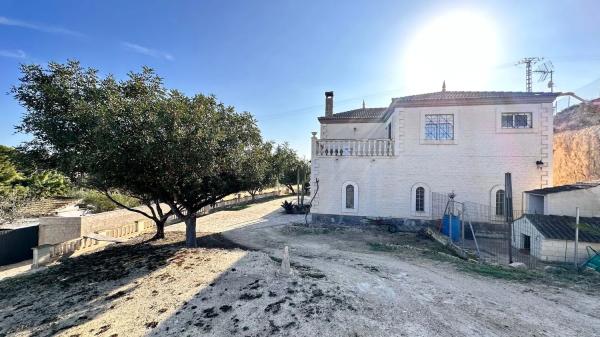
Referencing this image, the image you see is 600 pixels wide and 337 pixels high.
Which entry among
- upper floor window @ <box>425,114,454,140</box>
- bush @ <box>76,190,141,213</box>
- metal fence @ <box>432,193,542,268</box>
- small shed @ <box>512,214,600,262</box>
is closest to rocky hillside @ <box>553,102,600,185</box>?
metal fence @ <box>432,193,542,268</box>

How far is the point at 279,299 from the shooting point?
6262 millimetres

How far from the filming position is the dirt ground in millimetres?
5344

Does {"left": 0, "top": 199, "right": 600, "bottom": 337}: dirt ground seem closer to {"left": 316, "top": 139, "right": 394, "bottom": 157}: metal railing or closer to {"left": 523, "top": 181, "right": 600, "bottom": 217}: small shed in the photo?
{"left": 523, "top": 181, "right": 600, "bottom": 217}: small shed

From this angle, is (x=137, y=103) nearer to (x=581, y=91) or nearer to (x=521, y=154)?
(x=521, y=154)

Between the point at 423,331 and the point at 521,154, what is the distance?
1537cm

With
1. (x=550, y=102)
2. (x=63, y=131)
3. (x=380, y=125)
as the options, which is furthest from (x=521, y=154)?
(x=63, y=131)

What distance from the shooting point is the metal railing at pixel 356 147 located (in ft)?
56.5

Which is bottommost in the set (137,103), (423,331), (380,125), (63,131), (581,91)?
(423,331)

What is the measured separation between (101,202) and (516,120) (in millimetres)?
28138

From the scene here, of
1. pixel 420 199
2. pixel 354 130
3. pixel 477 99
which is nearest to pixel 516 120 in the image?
pixel 477 99

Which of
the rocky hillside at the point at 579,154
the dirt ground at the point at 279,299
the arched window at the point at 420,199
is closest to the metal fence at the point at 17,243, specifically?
the dirt ground at the point at 279,299

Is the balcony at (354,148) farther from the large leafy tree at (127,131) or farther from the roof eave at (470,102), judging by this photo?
the large leafy tree at (127,131)

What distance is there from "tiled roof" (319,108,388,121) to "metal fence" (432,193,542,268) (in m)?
8.59

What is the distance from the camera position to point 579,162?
92.3ft
